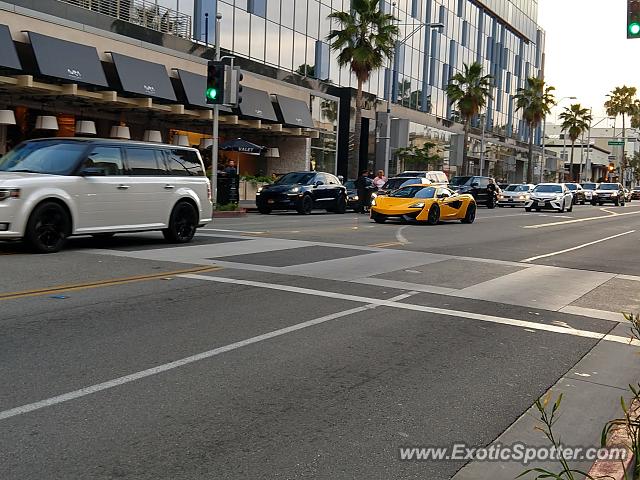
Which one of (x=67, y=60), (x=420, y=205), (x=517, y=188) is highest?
(x=67, y=60)

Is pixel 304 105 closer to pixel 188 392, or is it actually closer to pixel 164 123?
pixel 164 123

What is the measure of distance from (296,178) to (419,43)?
111ft

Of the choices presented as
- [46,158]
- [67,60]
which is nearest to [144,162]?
[46,158]

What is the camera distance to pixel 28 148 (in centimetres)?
1240

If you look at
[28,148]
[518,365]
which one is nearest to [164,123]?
[28,148]

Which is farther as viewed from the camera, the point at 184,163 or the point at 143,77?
the point at 143,77

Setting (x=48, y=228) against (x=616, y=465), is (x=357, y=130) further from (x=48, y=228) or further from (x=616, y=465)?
(x=616, y=465)

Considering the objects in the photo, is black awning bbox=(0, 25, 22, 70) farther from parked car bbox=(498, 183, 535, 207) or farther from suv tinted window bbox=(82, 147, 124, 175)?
parked car bbox=(498, 183, 535, 207)

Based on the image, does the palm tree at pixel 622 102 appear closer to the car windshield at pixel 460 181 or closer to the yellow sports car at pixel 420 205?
the car windshield at pixel 460 181

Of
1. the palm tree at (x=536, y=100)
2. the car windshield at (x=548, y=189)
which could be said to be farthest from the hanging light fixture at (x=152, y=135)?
the palm tree at (x=536, y=100)

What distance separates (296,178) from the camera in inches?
1100

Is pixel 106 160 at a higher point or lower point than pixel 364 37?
lower

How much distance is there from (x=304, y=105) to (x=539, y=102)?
124ft

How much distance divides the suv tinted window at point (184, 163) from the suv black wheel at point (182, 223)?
2.14 feet
